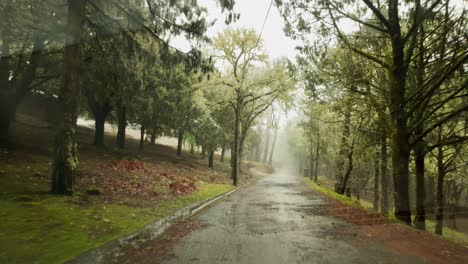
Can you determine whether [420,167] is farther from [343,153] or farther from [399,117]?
[343,153]

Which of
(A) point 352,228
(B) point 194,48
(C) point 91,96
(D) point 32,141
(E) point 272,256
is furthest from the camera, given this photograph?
(C) point 91,96

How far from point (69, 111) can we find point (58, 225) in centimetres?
406

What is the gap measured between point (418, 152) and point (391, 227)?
593 centimetres

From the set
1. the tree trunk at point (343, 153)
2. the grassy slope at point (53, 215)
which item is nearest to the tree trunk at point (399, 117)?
the grassy slope at point (53, 215)

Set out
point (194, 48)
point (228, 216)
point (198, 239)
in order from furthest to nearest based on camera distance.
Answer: point (194, 48)
point (228, 216)
point (198, 239)

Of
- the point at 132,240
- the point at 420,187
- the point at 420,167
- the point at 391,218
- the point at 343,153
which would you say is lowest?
the point at 132,240

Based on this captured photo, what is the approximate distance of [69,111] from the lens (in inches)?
352

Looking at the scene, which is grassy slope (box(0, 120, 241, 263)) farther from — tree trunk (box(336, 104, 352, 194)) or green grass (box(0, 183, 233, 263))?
tree trunk (box(336, 104, 352, 194))

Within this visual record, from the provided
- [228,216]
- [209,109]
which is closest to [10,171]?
[228,216]

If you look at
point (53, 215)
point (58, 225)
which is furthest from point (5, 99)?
point (58, 225)

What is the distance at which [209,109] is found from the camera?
91.7 feet

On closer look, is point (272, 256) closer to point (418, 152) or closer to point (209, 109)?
point (418, 152)

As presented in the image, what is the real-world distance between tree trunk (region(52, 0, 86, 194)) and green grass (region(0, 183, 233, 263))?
2.18 feet

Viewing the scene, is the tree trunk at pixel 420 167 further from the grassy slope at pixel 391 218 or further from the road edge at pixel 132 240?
the road edge at pixel 132 240
